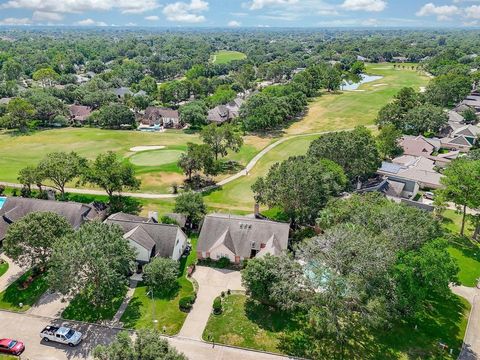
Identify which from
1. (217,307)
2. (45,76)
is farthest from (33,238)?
(45,76)

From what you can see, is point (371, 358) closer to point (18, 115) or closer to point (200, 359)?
point (200, 359)

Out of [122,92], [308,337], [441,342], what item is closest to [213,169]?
[308,337]

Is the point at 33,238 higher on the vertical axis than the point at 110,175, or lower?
higher

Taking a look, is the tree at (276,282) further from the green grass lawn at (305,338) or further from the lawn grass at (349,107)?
the lawn grass at (349,107)

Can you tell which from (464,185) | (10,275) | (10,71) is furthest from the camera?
(10,71)

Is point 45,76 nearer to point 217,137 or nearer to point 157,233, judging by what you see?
point 217,137

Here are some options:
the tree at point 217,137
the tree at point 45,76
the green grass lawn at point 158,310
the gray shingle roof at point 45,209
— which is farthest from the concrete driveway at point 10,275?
the tree at point 45,76

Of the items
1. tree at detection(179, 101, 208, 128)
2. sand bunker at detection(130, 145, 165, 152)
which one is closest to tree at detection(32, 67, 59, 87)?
tree at detection(179, 101, 208, 128)

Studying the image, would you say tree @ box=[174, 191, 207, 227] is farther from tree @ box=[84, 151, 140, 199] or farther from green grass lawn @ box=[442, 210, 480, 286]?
green grass lawn @ box=[442, 210, 480, 286]

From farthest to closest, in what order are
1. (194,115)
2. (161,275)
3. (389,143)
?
(194,115)
(389,143)
(161,275)
